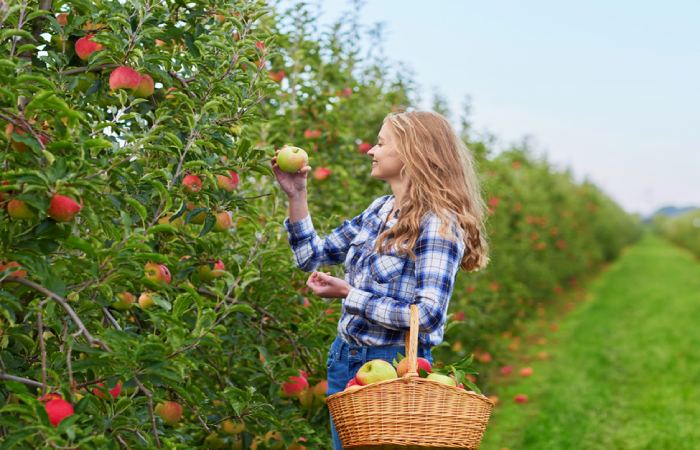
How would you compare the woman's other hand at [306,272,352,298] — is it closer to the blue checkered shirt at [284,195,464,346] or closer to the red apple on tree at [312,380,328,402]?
the blue checkered shirt at [284,195,464,346]

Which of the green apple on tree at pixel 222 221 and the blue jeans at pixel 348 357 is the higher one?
the green apple on tree at pixel 222 221

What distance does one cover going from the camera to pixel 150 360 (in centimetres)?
212

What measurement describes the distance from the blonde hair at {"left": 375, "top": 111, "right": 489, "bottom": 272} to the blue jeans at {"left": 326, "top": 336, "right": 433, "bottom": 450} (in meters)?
0.31

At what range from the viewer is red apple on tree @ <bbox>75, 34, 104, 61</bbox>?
8.21 feet

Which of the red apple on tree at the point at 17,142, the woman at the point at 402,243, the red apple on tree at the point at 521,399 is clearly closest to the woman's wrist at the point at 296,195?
the woman at the point at 402,243

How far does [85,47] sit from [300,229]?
0.88m

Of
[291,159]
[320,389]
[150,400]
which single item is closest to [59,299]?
[150,400]

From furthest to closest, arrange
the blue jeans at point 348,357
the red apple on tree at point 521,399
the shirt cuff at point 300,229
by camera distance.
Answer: the red apple on tree at point 521,399 < the shirt cuff at point 300,229 < the blue jeans at point 348,357

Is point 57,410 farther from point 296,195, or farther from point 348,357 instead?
point 296,195

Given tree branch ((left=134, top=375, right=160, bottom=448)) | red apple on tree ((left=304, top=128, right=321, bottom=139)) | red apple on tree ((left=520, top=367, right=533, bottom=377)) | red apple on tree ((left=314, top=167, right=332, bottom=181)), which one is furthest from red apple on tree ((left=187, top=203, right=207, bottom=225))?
red apple on tree ((left=520, top=367, right=533, bottom=377))

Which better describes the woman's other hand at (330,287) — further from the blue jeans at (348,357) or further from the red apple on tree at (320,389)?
the red apple on tree at (320,389)

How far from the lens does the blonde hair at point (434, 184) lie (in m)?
2.54

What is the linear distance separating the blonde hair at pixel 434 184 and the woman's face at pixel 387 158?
2 cm

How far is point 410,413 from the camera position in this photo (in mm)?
2180
